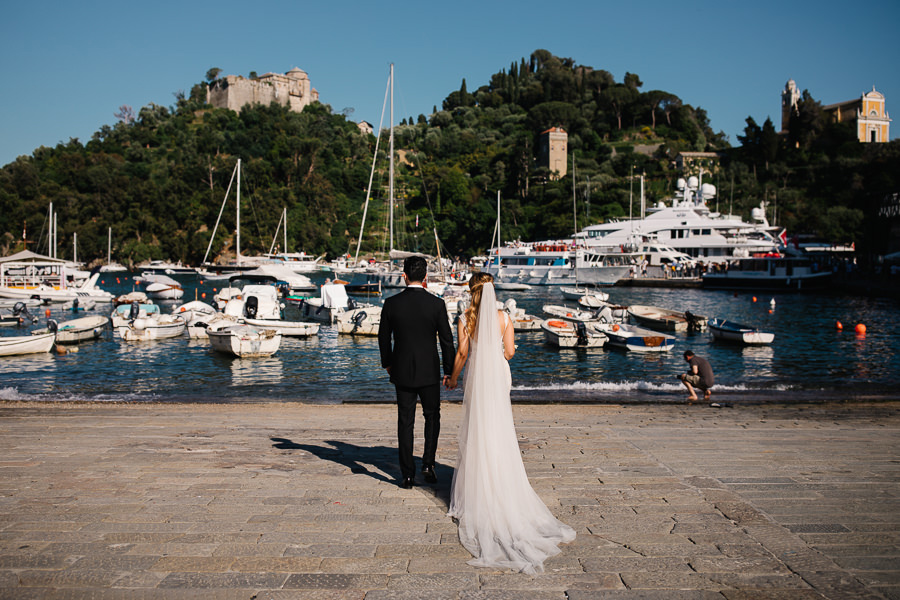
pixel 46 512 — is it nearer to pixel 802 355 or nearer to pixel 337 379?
pixel 337 379

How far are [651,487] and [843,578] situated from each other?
2.10m

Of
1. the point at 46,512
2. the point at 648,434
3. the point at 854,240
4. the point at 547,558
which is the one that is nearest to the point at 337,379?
the point at 648,434

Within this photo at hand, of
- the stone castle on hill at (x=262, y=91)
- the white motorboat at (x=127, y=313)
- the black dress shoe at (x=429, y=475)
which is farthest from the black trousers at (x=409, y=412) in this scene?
the stone castle on hill at (x=262, y=91)

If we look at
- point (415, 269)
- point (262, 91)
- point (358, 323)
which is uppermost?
point (262, 91)

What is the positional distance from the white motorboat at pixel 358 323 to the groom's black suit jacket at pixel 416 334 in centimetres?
2329

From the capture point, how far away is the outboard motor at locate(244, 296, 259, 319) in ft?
98.3

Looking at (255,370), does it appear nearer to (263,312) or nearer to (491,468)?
(263,312)

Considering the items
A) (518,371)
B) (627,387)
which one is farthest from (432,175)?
(627,387)

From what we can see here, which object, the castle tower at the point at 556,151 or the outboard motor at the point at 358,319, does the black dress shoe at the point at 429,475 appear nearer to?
the outboard motor at the point at 358,319

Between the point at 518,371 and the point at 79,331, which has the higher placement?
the point at 79,331

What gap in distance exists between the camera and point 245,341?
23.2 meters

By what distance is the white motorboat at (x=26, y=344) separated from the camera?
2305 cm

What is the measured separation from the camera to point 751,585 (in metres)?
4.07

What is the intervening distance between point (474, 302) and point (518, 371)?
15663 mm
